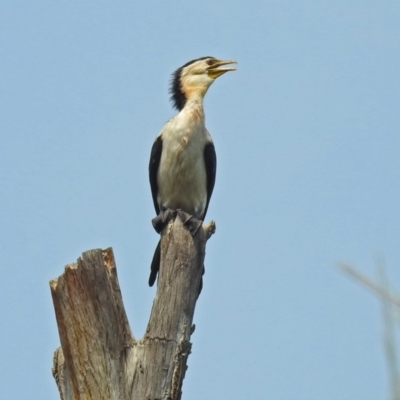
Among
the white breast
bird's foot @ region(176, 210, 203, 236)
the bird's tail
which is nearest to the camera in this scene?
bird's foot @ region(176, 210, 203, 236)

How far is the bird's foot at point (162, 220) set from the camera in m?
5.97

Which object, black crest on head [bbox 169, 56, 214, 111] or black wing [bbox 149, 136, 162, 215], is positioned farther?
black crest on head [bbox 169, 56, 214, 111]

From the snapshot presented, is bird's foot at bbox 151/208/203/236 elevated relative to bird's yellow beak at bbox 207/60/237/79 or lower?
lower

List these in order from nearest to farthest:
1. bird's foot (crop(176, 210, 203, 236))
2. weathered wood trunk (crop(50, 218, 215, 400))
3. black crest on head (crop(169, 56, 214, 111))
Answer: weathered wood trunk (crop(50, 218, 215, 400)) → bird's foot (crop(176, 210, 203, 236)) → black crest on head (crop(169, 56, 214, 111))

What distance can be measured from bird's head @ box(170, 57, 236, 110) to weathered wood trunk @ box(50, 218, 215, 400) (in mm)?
3506

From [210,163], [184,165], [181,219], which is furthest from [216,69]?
[181,219]

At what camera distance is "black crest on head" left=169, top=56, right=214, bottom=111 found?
320 inches

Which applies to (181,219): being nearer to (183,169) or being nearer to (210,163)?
(183,169)

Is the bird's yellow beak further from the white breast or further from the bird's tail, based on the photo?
the bird's tail

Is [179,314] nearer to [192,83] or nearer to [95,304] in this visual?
[95,304]

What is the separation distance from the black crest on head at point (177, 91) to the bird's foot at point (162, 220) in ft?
6.71

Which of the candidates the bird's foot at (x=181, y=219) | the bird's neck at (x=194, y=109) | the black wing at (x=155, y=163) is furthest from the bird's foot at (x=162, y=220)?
the bird's neck at (x=194, y=109)

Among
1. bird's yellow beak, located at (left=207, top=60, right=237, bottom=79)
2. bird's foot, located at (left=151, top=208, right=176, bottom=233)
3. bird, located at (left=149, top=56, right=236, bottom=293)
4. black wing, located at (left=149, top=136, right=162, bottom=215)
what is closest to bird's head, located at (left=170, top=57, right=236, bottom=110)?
bird's yellow beak, located at (left=207, top=60, right=237, bottom=79)

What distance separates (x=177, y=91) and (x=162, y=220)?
254 centimetres
